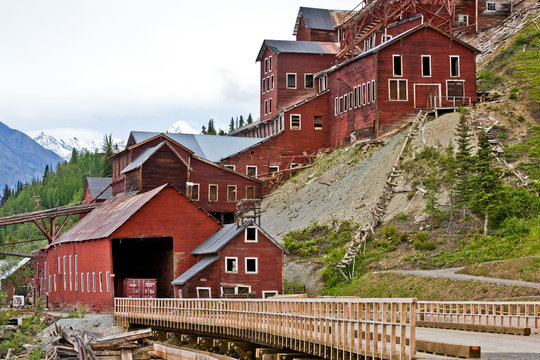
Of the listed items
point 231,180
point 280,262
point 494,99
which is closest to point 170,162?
point 231,180

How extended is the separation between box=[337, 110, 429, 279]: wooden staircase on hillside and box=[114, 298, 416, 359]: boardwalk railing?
1180 cm

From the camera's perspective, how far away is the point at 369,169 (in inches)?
2660

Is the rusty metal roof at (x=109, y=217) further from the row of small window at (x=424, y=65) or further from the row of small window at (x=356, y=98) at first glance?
the row of small window at (x=424, y=65)

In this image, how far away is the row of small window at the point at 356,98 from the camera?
72750 mm

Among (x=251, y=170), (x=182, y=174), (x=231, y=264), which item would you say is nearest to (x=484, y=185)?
(x=231, y=264)

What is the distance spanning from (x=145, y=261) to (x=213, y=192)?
1392cm

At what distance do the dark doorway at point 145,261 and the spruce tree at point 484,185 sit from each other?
1913cm

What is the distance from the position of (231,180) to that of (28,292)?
→ 2468 centimetres

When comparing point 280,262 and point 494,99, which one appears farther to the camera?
point 494,99

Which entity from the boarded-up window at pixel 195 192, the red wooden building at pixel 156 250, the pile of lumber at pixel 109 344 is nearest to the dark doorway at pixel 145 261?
the red wooden building at pixel 156 250

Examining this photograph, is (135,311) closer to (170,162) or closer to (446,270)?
(446,270)

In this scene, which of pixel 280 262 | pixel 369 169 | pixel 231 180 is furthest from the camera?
pixel 231 180

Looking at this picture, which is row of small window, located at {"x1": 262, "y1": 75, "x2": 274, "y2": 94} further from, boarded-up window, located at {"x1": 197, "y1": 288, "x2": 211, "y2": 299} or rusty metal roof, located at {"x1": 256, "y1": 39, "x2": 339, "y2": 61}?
boarded-up window, located at {"x1": 197, "y1": 288, "x2": 211, "y2": 299}

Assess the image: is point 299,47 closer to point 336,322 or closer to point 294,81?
point 294,81
